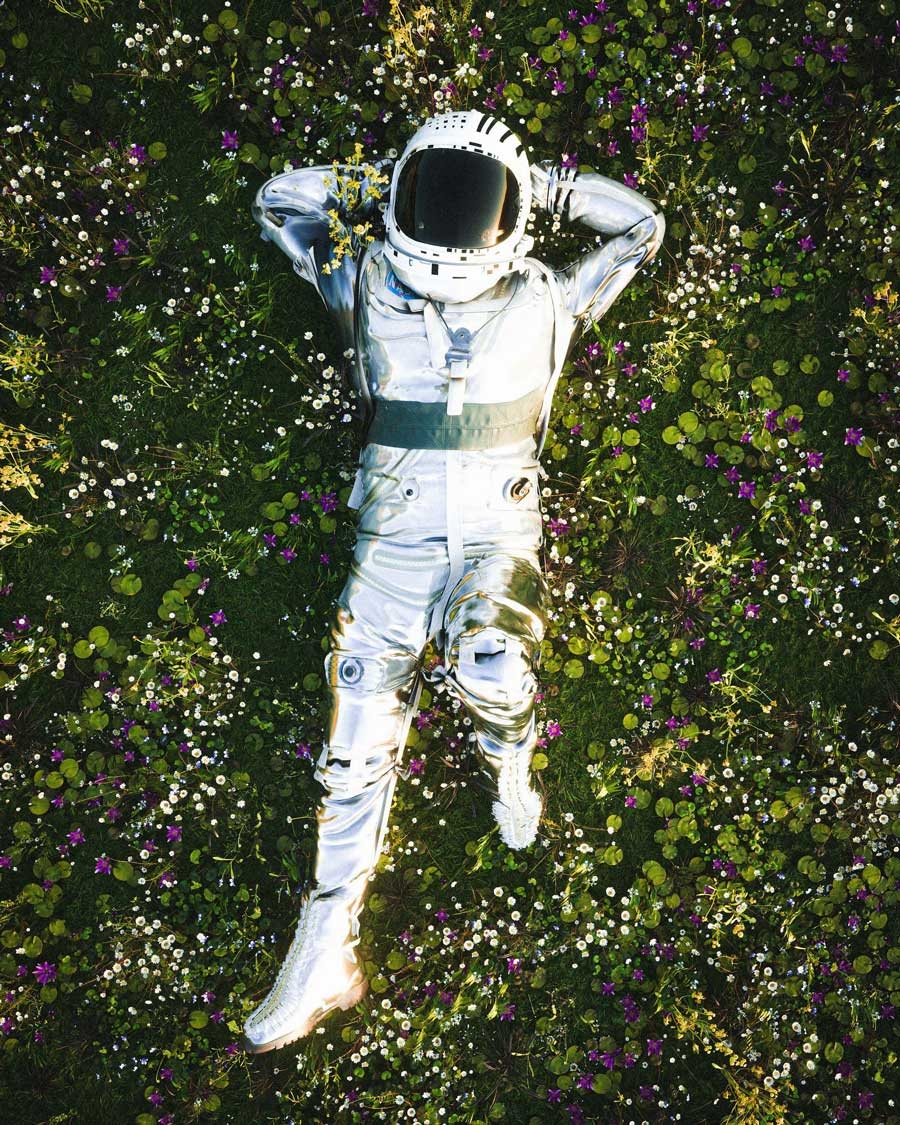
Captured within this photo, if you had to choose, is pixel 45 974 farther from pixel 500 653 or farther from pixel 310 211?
pixel 310 211

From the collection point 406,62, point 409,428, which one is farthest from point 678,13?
point 409,428

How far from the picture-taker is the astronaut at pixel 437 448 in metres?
3.28

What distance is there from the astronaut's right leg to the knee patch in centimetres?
40

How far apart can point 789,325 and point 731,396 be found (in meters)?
0.46

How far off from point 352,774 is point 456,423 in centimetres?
150

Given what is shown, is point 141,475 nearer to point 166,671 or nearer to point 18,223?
point 166,671

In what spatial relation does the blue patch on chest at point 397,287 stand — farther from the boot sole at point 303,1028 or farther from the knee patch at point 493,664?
the boot sole at point 303,1028

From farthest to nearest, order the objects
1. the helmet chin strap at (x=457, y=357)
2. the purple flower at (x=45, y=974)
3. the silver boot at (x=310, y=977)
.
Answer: the purple flower at (x=45, y=974) < the silver boot at (x=310, y=977) < the helmet chin strap at (x=457, y=357)

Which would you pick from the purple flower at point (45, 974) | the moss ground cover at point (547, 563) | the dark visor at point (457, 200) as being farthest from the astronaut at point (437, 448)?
the purple flower at point (45, 974)

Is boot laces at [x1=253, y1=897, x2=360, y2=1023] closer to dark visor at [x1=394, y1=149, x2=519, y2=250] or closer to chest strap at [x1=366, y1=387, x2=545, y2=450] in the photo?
chest strap at [x1=366, y1=387, x2=545, y2=450]

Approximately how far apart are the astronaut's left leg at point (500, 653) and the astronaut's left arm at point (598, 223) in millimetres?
1141

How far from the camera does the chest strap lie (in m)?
3.46

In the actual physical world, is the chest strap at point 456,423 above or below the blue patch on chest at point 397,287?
below

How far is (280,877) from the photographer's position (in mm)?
4215
